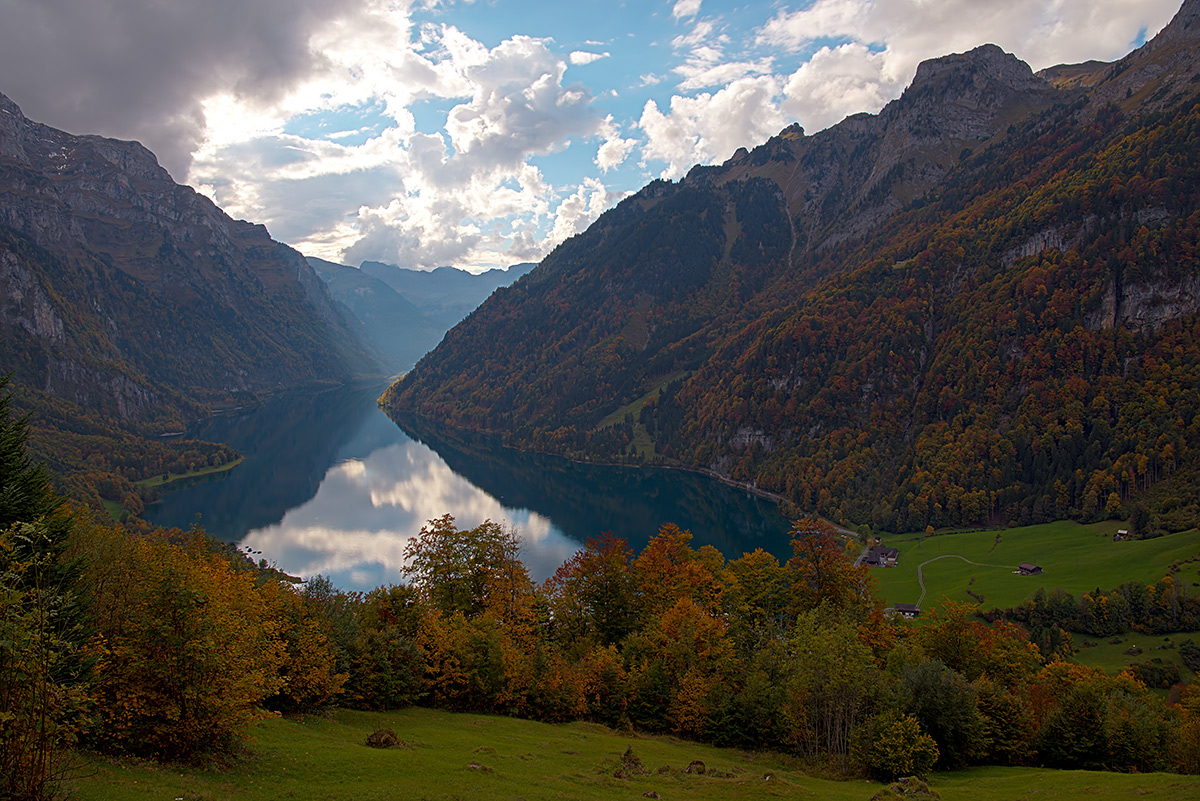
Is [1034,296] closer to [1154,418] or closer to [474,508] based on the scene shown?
[1154,418]

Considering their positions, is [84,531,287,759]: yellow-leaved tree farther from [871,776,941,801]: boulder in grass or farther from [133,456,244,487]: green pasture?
[133,456,244,487]: green pasture

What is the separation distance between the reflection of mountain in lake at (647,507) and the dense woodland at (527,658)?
76.0 m

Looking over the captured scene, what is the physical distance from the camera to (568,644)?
46.0 metres

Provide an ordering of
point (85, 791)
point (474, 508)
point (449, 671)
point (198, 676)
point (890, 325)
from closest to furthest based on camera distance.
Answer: point (85, 791) → point (198, 676) → point (449, 671) → point (474, 508) → point (890, 325)

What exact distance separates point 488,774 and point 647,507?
5535 inches

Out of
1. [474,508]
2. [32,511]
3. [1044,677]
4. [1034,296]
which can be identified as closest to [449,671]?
[32,511]

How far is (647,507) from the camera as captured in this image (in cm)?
16288

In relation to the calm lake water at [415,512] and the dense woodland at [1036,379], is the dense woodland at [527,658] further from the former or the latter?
the dense woodland at [1036,379]

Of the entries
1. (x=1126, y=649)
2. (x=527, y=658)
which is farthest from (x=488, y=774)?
(x=1126, y=649)

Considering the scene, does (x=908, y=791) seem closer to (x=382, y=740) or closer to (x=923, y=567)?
(x=382, y=740)

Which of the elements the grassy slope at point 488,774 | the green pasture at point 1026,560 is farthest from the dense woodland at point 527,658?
the green pasture at point 1026,560

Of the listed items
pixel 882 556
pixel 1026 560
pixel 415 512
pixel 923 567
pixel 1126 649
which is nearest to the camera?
pixel 1126 649

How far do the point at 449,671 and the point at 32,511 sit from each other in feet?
70.1

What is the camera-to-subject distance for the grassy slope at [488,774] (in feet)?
63.1
